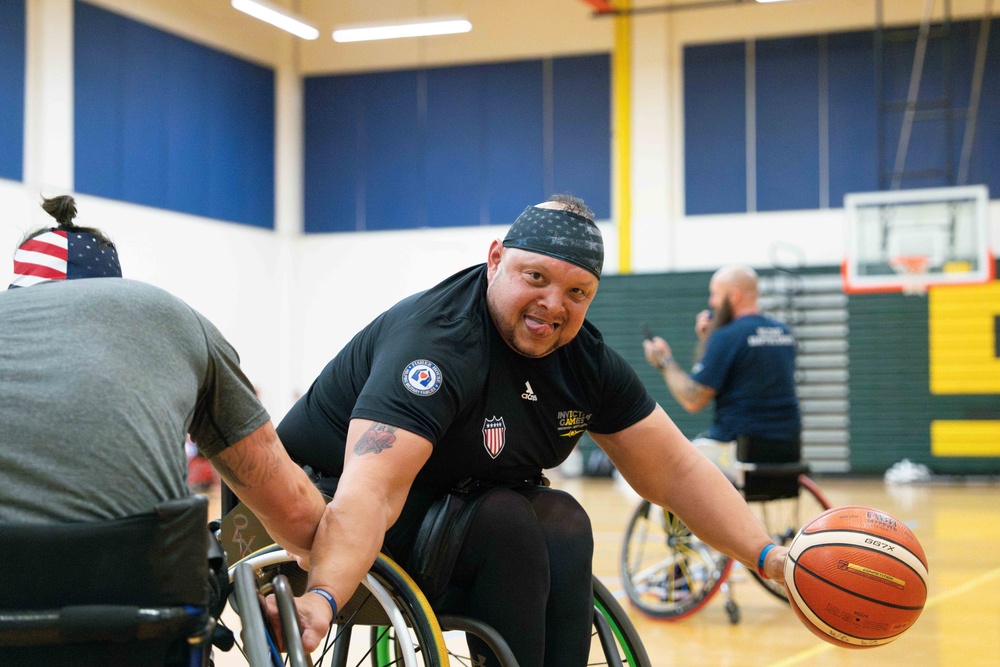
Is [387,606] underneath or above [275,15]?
underneath

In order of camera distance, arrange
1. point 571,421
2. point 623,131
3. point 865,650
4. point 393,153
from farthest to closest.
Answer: point 393,153, point 623,131, point 865,650, point 571,421

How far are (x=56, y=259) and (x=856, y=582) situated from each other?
1553 millimetres

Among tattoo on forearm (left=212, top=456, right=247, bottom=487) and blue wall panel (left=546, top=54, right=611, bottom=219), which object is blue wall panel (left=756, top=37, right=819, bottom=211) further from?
tattoo on forearm (left=212, top=456, right=247, bottom=487)

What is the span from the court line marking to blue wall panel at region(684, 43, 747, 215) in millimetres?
6350

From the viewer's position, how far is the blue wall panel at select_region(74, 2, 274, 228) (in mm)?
10078

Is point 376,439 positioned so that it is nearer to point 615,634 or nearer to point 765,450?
point 615,634

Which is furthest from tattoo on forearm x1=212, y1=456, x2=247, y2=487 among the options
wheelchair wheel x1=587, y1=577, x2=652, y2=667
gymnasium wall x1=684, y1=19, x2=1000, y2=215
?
gymnasium wall x1=684, y1=19, x2=1000, y2=215

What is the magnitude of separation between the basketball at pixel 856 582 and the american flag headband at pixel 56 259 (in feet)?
4.63

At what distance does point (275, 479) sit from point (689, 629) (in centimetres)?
295

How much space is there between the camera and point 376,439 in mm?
1782

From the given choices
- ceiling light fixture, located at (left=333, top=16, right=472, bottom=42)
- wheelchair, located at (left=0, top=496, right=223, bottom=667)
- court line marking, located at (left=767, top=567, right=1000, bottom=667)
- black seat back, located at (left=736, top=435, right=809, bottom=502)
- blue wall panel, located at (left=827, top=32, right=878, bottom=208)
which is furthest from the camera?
blue wall panel, located at (left=827, top=32, right=878, bottom=208)

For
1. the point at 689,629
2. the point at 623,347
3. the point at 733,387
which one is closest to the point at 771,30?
the point at 623,347

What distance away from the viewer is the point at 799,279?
10.8 m

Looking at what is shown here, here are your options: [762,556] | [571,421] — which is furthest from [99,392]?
[762,556]
